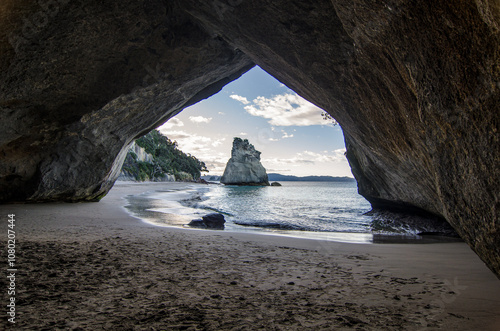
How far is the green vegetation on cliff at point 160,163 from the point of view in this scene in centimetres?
4959

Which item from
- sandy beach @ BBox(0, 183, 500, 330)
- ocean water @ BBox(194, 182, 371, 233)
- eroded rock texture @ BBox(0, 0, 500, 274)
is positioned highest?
eroded rock texture @ BBox(0, 0, 500, 274)

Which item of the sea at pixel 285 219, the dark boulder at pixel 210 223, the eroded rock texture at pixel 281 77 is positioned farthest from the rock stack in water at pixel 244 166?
the dark boulder at pixel 210 223

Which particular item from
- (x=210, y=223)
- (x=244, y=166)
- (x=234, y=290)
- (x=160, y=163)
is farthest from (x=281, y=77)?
(x=244, y=166)

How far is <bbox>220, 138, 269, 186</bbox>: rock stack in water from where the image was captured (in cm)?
7569

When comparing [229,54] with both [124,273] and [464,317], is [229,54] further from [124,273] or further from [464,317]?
[464,317]

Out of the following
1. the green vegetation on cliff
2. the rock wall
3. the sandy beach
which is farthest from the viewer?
the green vegetation on cliff

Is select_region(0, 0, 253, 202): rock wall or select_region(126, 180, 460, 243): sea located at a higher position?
select_region(0, 0, 253, 202): rock wall

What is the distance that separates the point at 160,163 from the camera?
215 ft

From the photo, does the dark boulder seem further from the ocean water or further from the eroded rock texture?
the eroded rock texture

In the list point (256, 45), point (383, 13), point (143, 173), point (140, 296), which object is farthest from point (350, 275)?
point (143, 173)

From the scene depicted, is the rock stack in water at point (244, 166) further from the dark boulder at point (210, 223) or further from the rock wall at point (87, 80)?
the dark boulder at point (210, 223)

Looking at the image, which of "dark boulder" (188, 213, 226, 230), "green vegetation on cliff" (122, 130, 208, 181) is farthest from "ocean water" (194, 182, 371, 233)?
"green vegetation on cliff" (122, 130, 208, 181)

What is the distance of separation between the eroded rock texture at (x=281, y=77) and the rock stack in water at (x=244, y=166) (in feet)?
206

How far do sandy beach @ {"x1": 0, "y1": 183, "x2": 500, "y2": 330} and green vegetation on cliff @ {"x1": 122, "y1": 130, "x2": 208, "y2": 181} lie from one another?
152 feet
